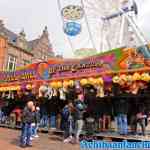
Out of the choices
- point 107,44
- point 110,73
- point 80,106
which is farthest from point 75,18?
point 80,106

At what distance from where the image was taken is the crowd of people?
12.5m

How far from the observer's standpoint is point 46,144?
41.9 ft

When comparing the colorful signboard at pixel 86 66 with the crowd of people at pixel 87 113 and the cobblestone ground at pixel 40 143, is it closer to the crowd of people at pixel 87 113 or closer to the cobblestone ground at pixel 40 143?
the crowd of people at pixel 87 113

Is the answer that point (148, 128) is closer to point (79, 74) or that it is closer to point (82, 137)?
point (82, 137)

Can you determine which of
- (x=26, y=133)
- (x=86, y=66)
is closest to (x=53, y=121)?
(x=86, y=66)

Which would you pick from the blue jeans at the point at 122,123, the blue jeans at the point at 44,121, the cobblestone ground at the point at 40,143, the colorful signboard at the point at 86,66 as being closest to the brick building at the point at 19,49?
the colorful signboard at the point at 86,66

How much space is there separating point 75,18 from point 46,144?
9.13 m

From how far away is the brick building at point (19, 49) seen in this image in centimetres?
3728

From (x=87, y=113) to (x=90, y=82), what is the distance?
2.08 meters

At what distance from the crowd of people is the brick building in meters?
16.0

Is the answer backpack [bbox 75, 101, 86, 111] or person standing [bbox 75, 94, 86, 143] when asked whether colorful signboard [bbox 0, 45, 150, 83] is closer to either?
backpack [bbox 75, 101, 86, 111]

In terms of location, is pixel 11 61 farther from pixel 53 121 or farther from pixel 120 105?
pixel 120 105

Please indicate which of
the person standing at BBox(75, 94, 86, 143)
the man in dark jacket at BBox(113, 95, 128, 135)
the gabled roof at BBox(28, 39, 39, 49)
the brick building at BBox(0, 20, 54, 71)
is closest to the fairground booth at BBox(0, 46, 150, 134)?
A: the man in dark jacket at BBox(113, 95, 128, 135)

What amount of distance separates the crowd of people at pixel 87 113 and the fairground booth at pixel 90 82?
44 millimetres
